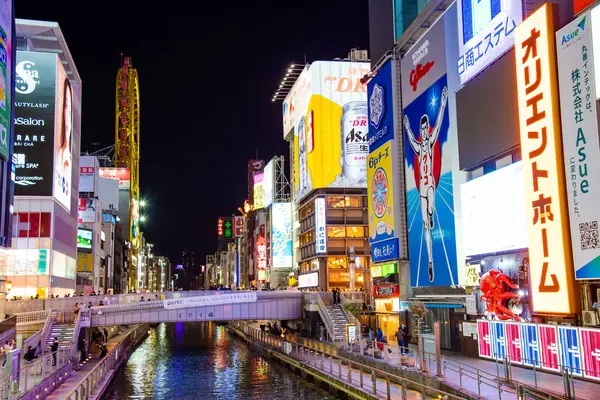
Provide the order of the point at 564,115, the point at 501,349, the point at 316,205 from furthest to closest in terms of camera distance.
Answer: the point at 316,205 → the point at 501,349 → the point at 564,115

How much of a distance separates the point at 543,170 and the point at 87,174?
3976 inches

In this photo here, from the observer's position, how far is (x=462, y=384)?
82.1ft

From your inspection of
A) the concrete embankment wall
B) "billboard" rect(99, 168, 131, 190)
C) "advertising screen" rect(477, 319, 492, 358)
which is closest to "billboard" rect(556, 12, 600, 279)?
"advertising screen" rect(477, 319, 492, 358)

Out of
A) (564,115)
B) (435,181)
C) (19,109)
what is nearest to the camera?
(564,115)

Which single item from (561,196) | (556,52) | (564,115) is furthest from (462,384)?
(556,52)

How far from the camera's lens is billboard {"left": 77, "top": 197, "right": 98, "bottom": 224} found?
10669 centimetres

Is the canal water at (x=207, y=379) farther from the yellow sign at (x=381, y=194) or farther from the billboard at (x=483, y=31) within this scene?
the billboard at (x=483, y=31)

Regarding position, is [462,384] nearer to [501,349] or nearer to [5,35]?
[501,349]

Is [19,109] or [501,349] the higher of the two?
[19,109]

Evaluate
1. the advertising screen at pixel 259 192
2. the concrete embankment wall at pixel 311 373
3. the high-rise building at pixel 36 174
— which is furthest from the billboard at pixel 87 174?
the concrete embankment wall at pixel 311 373

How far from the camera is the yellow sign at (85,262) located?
101625 millimetres

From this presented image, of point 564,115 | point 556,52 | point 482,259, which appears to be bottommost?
point 482,259

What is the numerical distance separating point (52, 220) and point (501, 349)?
190ft

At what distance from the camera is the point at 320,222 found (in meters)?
88.1
